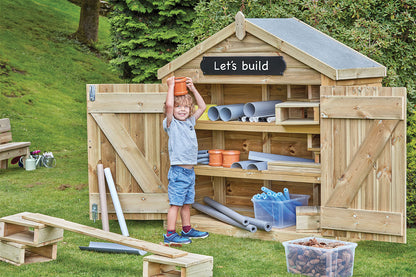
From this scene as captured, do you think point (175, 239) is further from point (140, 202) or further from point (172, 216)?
point (140, 202)

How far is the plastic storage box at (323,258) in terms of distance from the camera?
21.0ft

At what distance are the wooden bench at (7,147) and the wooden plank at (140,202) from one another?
228 inches

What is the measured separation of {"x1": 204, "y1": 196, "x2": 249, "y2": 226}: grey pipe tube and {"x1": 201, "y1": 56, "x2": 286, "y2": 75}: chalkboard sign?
1752 millimetres

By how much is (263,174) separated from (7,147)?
24.3 feet

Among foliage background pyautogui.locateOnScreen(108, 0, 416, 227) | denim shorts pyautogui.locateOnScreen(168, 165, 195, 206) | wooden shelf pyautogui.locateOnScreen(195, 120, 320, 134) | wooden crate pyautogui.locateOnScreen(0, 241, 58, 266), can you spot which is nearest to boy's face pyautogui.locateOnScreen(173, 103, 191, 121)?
denim shorts pyautogui.locateOnScreen(168, 165, 195, 206)

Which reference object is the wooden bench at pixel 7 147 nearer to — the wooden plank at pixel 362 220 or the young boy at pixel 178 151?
the young boy at pixel 178 151

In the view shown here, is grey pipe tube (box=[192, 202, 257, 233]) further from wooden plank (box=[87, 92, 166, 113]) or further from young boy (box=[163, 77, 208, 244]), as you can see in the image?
wooden plank (box=[87, 92, 166, 113])

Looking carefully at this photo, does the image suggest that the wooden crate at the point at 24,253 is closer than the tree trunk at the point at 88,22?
Yes

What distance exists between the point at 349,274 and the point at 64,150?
436 inches

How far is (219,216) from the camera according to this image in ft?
28.5

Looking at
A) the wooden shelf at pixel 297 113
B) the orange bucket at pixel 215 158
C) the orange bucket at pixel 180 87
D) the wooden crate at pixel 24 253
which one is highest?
the orange bucket at pixel 180 87

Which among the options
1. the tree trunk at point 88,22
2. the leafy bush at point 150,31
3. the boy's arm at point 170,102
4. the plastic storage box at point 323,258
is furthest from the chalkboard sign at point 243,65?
the tree trunk at point 88,22

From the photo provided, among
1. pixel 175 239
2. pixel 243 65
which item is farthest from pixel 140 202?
pixel 243 65

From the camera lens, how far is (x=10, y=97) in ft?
61.8
